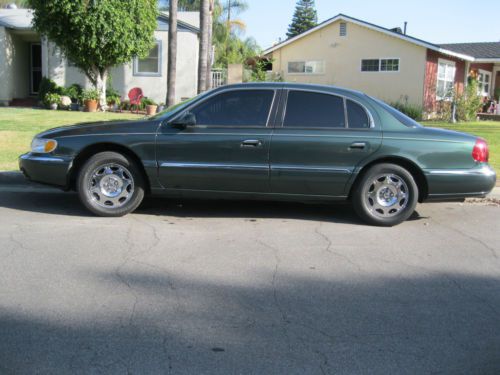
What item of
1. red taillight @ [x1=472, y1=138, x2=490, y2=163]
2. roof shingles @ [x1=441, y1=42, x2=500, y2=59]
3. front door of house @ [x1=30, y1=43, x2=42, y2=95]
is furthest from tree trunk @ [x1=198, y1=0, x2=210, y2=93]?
roof shingles @ [x1=441, y1=42, x2=500, y2=59]

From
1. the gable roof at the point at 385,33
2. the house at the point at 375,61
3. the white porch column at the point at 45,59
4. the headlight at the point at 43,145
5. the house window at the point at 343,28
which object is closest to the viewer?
the headlight at the point at 43,145

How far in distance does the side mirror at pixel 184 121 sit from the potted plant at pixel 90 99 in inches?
577

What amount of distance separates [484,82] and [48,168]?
28.6 metres

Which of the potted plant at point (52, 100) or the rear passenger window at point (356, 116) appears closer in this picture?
the rear passenger window at point (356, 116)

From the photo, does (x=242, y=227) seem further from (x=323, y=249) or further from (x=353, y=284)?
(x=353, y=284)

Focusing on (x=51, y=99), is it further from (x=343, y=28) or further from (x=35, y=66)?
(x=343, y=28)

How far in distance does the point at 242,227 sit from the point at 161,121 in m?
1.58

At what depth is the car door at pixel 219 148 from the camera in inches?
245

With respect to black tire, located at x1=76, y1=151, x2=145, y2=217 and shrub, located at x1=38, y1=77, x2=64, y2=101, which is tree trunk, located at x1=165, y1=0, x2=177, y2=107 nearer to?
black tire, located at x1=76, y1=151, x2=145, y2=217

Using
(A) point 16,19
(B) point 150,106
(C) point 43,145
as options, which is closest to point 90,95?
(B) point 150,106

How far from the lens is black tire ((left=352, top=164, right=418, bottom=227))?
20.5 ft

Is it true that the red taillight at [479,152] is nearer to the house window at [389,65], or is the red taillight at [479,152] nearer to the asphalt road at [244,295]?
the asphalt road at [244,295]

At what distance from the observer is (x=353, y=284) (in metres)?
4.44

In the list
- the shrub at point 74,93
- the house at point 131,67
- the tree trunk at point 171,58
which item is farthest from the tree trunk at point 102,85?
the tree trunk at point 171,58
